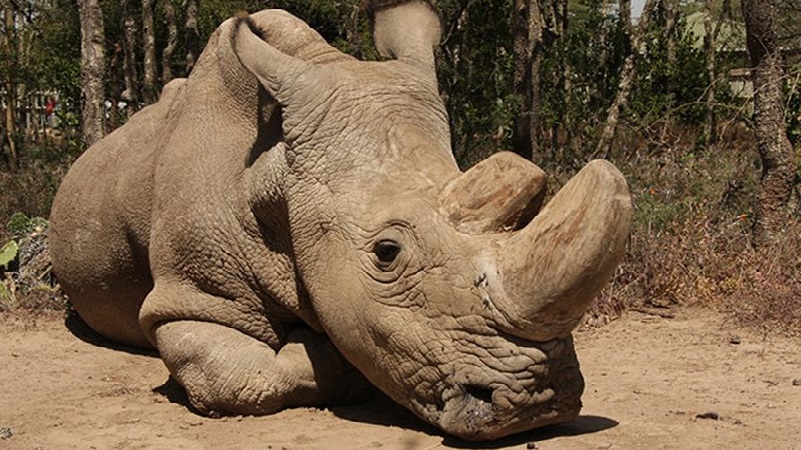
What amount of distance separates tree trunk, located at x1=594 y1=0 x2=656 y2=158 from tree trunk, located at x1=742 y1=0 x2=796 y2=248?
7.66 feet

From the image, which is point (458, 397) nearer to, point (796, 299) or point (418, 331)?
point (418, 331)

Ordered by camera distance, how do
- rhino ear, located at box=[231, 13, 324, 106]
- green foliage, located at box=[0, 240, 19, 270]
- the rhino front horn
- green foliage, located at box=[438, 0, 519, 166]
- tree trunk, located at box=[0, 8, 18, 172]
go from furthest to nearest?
tree trunk, located at box=[0, 8, 18, 172]
green foliage, located at box=[438, 0, 519, 166]
green foliage, located at box=[0, 240, 19, 270]
rhino ear, located at box=[231, 13, 324, 106]
the rhino front horn

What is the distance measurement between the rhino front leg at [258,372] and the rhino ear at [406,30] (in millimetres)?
1503

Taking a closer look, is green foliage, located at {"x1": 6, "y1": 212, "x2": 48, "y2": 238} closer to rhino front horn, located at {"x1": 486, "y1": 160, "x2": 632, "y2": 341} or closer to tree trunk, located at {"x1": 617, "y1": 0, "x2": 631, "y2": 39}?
rhino front horn, located at {"x1": 486, "y1": 160, "x2": 632, "y2": 341}

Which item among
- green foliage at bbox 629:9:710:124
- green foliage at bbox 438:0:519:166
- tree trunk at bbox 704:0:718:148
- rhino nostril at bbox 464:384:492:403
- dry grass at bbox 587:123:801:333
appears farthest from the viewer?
green foliage at bbox 629:9:710:124

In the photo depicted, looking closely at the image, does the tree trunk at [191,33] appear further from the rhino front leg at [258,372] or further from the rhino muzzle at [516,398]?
the rhino muzzle at [516,398]

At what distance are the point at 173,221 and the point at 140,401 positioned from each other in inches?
39.0

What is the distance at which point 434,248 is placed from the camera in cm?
471

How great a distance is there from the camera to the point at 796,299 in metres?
7.48

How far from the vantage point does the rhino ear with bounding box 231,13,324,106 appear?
5.55 metres

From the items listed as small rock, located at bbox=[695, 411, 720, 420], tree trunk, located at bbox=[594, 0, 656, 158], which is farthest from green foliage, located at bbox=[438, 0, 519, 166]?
small rock, located at bbox=[695, 411, 720, 420]

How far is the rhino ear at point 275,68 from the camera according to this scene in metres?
5.55

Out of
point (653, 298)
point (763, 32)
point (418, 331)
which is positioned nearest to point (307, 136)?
point (418, 331)

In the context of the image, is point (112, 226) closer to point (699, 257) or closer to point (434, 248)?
point (434, 248)
